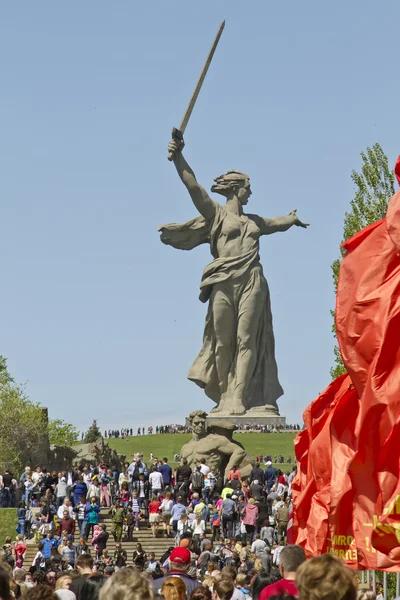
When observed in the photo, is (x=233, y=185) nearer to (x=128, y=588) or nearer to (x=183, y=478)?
(x=183, y=478)

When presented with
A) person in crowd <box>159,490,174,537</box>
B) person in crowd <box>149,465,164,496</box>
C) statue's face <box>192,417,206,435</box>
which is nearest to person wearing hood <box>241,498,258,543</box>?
person in crowd <box>159,490,174,537</box>

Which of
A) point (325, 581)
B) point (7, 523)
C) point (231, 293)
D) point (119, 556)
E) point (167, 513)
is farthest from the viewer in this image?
point (231, 293)

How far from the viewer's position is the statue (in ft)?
128

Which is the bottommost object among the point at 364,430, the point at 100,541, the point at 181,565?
the point at 181,565

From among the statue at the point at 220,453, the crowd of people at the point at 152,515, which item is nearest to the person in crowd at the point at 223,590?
the crowd of people at the point at 152,515

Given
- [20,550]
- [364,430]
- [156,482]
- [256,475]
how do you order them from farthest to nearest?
[156,482] < [256,475] < [20,550] < [364,430]

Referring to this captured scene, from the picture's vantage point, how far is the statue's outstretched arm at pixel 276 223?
168 feet

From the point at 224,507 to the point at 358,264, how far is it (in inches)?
734

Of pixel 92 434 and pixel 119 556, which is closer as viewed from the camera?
pixel 119 556

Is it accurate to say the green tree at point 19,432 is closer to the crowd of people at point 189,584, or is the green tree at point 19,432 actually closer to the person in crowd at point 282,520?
the person in crowd at point 282,520

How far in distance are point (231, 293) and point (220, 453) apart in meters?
11.6

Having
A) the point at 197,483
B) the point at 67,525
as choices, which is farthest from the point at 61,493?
the point at 197,483

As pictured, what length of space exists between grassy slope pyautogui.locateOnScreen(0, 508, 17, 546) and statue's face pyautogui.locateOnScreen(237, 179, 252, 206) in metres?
17.1

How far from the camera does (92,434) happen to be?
203 feet
